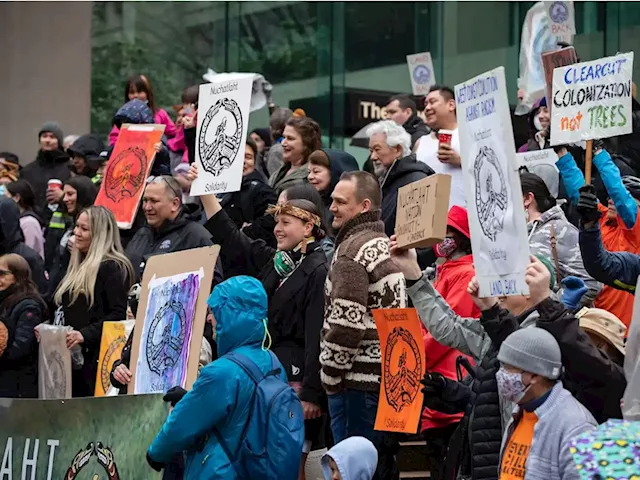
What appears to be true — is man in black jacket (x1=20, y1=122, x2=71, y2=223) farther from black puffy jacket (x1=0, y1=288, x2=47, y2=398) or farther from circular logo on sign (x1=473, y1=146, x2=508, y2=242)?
circular logo on sign (x1=473, y1=146, x2=508, y2=242)

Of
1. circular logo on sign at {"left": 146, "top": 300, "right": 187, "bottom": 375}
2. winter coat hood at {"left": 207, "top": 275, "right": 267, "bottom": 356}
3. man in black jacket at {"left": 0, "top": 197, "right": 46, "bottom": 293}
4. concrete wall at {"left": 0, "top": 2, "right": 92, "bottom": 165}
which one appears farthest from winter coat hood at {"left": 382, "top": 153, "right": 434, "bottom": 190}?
concrete wall at {"left": 0, "top": 2, "right": 92, "bottom": 165}

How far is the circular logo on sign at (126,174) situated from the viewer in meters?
12.2

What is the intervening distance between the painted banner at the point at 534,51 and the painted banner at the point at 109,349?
4.67 meters

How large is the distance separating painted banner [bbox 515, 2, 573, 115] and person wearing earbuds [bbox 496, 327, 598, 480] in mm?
6963

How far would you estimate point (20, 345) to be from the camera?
11492mm

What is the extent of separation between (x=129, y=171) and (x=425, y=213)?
17.5 feet

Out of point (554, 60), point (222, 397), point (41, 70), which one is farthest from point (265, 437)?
point (41, 70)

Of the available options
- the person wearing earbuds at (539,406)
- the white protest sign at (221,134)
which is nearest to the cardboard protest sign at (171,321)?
the white protest sign at (221,134)

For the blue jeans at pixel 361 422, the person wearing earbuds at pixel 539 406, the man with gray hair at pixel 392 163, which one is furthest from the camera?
the man with gray hair at pixel 392 163

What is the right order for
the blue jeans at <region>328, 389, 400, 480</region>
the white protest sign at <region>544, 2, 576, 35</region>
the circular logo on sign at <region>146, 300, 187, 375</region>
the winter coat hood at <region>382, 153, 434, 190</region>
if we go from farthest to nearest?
the white protest sign at <region>544, 2, 576, 35</region>
the winter coat hood at <region>382, 153, 434, 190</region>
the circular logo on sign at <region>146, 300, 187, 375</region>
the blue jeans at <region>328, 389, 400, 480</region>

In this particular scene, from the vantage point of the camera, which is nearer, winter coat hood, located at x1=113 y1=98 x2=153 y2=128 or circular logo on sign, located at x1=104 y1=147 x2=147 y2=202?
circular logo on sign, located at x1=104 y1=147 x2=147 y2=202

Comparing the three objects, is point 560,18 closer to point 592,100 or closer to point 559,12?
point 559,12

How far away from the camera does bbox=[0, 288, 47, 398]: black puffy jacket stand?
37.8 ft

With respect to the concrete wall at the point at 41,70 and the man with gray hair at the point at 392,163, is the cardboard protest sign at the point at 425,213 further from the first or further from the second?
the concrete wall at the point at 41,70
